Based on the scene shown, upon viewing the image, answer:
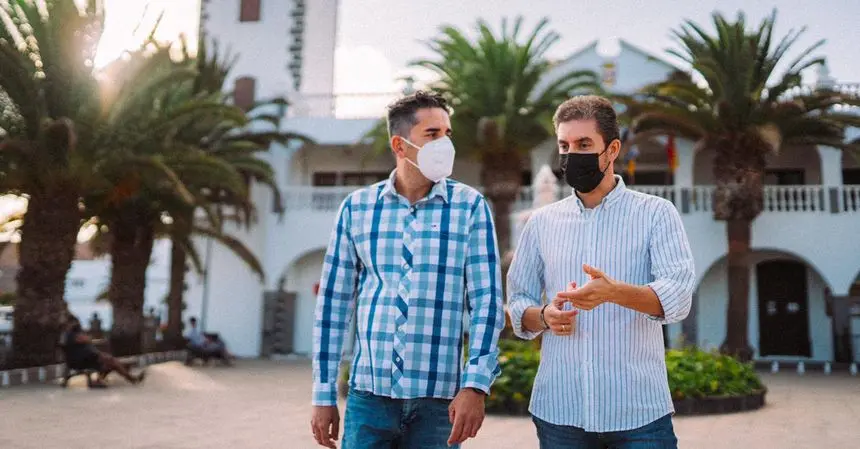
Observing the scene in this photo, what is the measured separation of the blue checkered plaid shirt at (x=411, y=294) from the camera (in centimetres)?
250

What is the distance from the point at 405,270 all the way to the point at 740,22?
1723cm

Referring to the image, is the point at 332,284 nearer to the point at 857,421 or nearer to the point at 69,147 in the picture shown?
the point at 857,421

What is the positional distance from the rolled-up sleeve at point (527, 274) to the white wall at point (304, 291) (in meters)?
21.4

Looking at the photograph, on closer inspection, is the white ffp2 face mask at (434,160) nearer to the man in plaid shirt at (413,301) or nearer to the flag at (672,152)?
the man in plaid shirt at (413,301)

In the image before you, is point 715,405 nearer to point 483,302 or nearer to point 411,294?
point 483,302

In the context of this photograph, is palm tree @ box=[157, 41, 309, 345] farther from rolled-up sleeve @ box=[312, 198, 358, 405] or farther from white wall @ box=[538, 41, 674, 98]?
rolled-up sleeve @ box=[312, 198, 358, 405]

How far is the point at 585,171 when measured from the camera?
2564 millimetres

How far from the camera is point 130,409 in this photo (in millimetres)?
10141

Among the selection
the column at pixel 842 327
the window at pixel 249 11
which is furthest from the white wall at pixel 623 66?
the window at pixel 249 11

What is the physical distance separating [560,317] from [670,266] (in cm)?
39

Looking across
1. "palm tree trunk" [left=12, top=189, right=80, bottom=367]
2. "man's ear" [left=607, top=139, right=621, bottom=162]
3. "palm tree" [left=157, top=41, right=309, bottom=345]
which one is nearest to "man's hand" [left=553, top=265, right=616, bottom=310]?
"man's ear" [left=607, top=139, right=621, bottom=162]

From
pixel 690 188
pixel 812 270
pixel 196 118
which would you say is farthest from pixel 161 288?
pixel 812 270

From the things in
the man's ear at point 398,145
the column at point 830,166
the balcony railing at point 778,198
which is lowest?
the man's ear at point 398,145

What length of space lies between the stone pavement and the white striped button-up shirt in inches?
199
